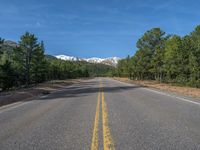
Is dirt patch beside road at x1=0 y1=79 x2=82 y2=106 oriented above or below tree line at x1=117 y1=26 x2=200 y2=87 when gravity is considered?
below

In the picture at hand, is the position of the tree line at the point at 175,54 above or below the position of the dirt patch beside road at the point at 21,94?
above

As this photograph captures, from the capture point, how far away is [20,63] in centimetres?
4484

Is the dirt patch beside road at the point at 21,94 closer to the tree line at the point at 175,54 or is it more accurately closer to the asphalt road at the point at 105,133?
the asphalt road at the point at 105,133

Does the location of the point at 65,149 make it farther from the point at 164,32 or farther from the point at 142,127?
the point at 164,32

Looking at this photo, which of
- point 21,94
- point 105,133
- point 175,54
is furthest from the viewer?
point 175,54

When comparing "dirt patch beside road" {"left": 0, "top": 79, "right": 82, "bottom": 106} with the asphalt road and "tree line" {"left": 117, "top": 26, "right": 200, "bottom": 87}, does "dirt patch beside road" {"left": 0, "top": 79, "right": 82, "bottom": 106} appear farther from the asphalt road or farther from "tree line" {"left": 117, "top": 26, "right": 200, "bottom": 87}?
"tree line" {"left": 117, "top": 26, "right": 200, "bottom": 87}

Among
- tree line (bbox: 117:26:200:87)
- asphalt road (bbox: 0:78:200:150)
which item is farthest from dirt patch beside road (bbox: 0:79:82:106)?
tree line (bbox: 117:26:200:87)

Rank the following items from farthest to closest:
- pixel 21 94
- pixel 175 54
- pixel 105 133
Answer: pixel 175 54 → pixel 21 94 → pixel 105 133

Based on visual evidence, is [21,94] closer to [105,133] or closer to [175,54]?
[105,133]

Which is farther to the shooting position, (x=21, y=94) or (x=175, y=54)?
(x=175, y=54)

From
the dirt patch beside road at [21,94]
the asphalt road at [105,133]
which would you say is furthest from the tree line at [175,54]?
the asphalt road at [105,133]

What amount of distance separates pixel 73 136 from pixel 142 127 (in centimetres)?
207

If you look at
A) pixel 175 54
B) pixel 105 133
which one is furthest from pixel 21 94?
pixel 175 54

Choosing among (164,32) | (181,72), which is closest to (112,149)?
(181,72)
